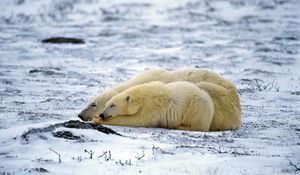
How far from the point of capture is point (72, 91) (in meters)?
10.2

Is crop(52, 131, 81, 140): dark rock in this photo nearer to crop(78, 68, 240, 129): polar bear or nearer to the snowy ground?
the snowy ground

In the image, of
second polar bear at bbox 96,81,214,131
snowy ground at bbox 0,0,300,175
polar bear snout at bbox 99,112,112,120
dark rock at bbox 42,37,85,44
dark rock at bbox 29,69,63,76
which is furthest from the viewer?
dark rock at bbox 42,37,85,44

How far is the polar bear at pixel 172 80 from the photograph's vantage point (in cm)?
780

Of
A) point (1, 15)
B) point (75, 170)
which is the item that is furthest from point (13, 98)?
point (1, 15)

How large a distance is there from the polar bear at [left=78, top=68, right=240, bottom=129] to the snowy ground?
0.32 metres

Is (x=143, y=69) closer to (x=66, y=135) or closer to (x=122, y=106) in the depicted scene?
(x=122, y=106)

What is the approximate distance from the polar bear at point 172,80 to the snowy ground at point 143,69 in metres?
0.32

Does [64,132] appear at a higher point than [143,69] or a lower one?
lower

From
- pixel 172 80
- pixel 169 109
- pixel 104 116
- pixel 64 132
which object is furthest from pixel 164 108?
pixel 64 132

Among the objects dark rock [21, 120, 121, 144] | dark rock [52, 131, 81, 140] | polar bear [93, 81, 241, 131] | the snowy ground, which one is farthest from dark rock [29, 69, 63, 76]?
dark rock [52, 131, 81, 140]

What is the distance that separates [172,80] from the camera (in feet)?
27.4

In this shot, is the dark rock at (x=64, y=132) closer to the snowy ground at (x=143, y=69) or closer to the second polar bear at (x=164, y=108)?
the snowy ground at (x=143, y=69)

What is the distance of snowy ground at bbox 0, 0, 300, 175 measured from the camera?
209 inches

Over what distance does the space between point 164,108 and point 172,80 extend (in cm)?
105
